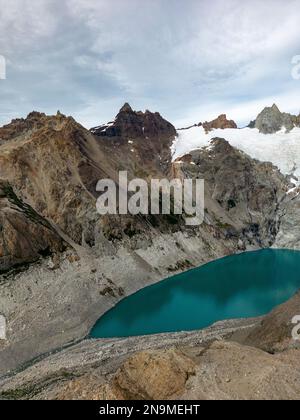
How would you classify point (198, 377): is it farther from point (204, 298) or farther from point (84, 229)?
point (84, 229)

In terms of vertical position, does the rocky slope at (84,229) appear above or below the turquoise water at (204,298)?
above

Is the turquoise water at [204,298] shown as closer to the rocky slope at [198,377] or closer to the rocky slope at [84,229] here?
the rocky slope at [84,229]

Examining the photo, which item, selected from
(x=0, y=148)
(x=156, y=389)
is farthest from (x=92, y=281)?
(x=156, y=389)

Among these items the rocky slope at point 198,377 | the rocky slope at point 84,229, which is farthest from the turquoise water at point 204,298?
the rocky slope at point 198,377

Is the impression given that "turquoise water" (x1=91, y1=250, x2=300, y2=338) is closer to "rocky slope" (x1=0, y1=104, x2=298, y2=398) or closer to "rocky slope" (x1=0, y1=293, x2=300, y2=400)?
"rocky slope" (x1=0, y1=104, x2=298, y2=398)

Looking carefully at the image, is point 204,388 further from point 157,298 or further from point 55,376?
point 157,298
